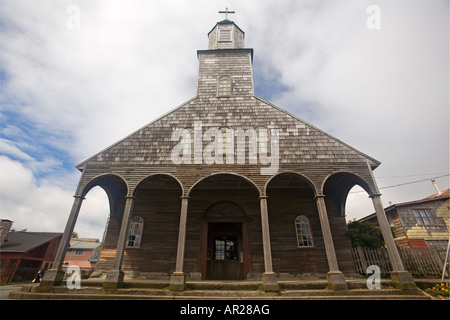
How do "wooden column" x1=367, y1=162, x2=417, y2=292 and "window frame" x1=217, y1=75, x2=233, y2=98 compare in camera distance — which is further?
"window frame" x1=217, y1=75, x2=233, y2=98

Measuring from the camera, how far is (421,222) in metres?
17.6

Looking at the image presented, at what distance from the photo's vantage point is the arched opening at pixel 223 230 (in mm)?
9836

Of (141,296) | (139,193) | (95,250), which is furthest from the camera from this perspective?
(95,250)

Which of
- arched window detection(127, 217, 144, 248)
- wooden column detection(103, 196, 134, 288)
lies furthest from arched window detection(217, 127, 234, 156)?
arched window detection(127, 217, 144, 248)

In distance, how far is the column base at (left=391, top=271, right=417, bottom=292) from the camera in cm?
654

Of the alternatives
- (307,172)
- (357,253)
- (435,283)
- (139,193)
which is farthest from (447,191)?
(139,193)

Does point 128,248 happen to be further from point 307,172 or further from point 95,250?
point 95,250

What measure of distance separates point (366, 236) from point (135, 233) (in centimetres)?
1142

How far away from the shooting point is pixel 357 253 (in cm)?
1023

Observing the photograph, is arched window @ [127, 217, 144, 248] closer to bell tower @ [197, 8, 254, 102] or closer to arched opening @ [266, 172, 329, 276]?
arched opening @ [266, 172, 329, 276]

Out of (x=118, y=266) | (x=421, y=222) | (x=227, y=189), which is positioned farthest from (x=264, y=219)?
(x=421, y=222)

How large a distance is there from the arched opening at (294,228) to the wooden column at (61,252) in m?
8.41

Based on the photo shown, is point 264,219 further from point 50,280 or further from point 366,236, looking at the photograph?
point 50,280

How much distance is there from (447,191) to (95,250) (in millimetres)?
51945
